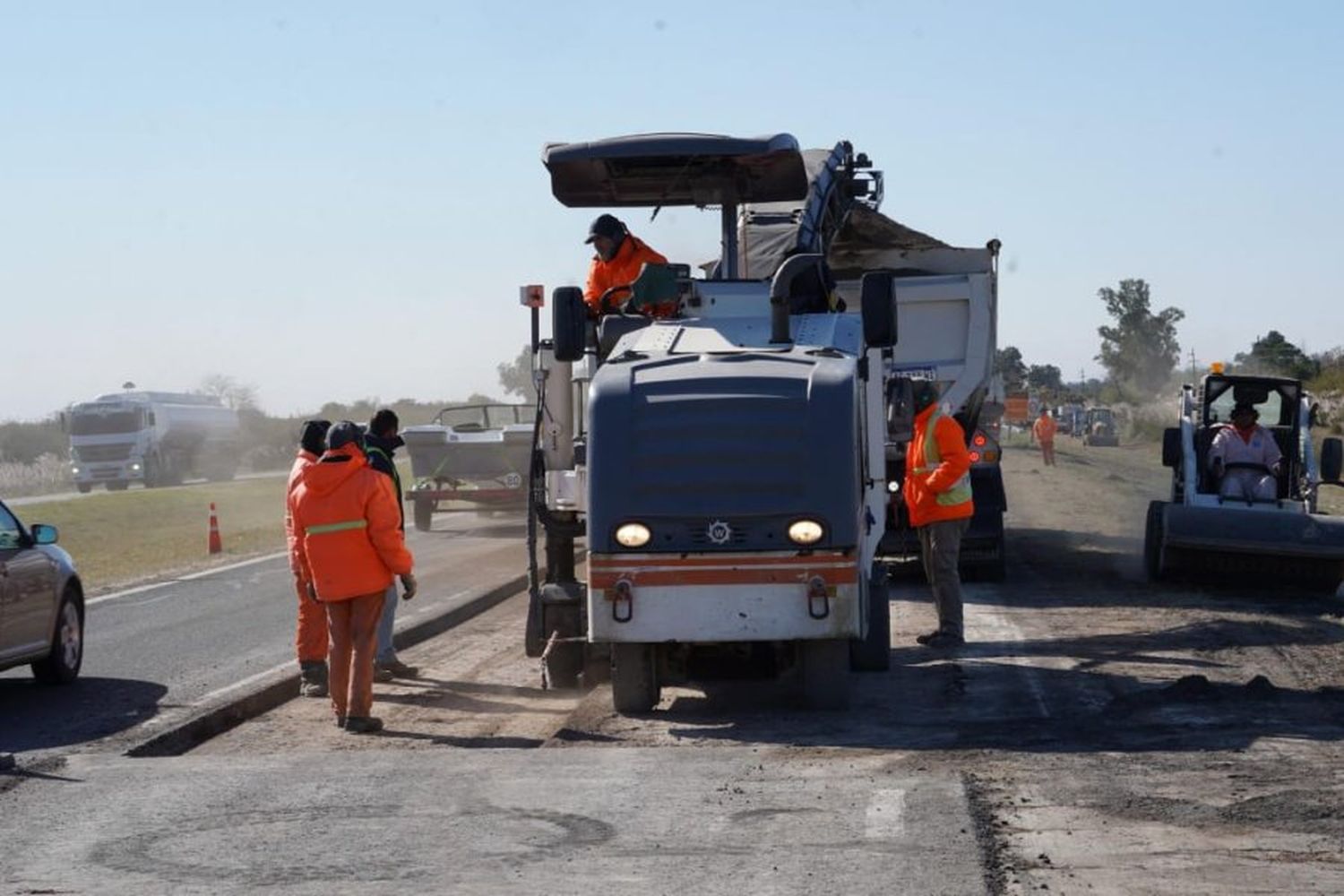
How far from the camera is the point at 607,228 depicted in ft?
43.3

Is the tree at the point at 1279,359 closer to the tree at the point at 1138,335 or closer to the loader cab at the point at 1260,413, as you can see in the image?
the loader cab at the point at 1260,413

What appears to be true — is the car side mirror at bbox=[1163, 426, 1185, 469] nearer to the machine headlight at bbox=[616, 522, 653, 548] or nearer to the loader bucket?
the loader bucket

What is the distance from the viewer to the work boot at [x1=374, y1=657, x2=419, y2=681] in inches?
553

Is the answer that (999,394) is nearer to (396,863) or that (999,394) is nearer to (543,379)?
(543,379)

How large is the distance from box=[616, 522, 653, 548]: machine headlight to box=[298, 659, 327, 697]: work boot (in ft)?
9.84

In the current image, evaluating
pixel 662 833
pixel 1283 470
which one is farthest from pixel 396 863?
pixel 1283 470

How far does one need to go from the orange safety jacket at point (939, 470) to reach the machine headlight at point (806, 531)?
4.15 meters

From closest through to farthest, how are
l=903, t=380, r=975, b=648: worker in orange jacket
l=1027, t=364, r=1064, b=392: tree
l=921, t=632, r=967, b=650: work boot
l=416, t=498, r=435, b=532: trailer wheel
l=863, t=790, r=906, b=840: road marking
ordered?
1. l=863, t=790, r=906, b=840: road marking
2. l=921, t=632, r=967, b=650: work boot
3. l=903, t=380, r=975, b=648: worker in orange jacket
4. l=416, t=498, r=435, b=532: trailer wheel
5. l=1027, t=364, r=1064, b=392: tree

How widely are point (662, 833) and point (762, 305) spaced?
17.6ft

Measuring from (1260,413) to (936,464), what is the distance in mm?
6860

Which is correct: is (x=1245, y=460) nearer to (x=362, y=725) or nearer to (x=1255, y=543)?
(x=1255, y=543)

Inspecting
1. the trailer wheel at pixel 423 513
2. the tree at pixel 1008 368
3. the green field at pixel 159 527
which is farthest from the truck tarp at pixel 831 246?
the trailer wheel at pixel 423 513

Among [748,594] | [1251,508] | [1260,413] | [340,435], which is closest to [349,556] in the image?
[340,435]

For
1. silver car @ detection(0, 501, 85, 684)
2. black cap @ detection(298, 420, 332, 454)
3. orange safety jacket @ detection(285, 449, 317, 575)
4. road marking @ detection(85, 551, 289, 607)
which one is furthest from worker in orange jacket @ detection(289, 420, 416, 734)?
road marking @ detection(85, 551, 289, 607)
